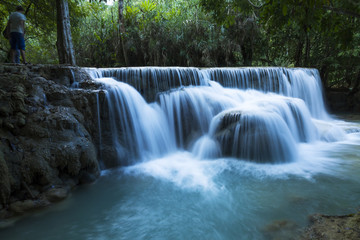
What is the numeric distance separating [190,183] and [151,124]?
92.3 inches

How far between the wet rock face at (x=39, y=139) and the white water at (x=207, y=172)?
1.28ft

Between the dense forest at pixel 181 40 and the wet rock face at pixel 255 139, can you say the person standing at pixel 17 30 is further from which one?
the wet rock face at pixel 255 139

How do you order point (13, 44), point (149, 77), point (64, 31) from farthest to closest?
point (64, 31), point (149, 77), point (13, 44)

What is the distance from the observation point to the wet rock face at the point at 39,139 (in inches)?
138

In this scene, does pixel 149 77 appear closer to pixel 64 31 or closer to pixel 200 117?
pixel 200 117

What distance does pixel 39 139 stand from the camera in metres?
3.98

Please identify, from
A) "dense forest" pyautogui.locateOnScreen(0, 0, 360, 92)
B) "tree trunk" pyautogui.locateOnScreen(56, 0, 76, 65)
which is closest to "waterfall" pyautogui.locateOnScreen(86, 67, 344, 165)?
"tree trunk" pyautogui.locateOnScreen(56, 0, 76, 65)

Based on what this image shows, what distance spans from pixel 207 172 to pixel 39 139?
133 inches

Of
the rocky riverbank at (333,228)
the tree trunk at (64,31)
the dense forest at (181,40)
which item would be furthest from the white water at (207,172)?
the dense forest at (181,40)

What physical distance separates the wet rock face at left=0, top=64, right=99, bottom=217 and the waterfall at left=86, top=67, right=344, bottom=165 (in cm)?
94

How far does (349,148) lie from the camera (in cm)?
625

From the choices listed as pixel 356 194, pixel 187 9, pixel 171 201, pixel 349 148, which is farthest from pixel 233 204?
pixel 187 9

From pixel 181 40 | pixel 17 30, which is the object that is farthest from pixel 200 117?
pixel 181 40

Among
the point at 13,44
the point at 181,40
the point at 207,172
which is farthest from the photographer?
the point at 181,40
